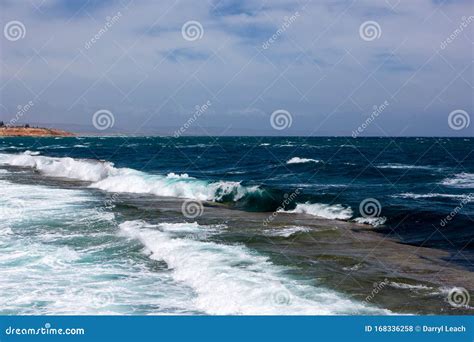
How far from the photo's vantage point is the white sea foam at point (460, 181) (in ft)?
104

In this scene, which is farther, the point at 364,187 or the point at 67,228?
the point at 364,187

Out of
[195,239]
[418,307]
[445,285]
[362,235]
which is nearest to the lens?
[418,307]

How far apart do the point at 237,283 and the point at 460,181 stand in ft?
91.3

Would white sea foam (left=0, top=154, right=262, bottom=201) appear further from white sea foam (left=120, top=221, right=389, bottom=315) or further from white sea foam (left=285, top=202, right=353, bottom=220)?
white sea foam (left=120, top=221, right=389, bottom=315)

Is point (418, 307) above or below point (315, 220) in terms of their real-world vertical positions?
below

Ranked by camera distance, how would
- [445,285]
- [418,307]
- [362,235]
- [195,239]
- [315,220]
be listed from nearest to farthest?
[418,307], [445,285], [195,239], [362,235], [315,220]

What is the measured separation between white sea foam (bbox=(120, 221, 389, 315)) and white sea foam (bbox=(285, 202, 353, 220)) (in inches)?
325

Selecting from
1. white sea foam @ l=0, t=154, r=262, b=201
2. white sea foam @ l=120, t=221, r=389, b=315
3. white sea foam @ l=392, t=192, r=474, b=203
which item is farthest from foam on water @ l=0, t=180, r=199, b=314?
white sea foam @ l=392, t=192, r=474, b=203

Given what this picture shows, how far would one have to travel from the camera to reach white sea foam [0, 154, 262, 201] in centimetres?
2750

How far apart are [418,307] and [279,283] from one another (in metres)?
2.61

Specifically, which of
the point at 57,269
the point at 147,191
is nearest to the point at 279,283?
the point at 57,269

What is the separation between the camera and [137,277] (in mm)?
10828

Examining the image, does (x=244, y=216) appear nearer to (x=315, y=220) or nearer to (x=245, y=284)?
(x=315, y=220)

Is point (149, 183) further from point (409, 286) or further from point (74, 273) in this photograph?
point (409, 286)
